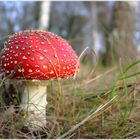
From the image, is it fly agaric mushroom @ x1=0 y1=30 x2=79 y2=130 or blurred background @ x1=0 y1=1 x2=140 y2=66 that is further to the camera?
blurred background @ x1=0 y1=1 x2=140 y2=66

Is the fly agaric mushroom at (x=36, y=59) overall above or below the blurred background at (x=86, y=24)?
below

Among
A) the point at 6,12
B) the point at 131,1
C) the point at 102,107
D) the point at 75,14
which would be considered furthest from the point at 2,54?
the point at 75,14

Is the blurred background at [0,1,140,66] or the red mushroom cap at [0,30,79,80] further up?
the blurred background at [0,1,140,66]

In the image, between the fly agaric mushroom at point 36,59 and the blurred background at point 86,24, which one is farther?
the blurred background at point 86,24

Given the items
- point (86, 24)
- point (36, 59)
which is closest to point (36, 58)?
point (36, 59)
